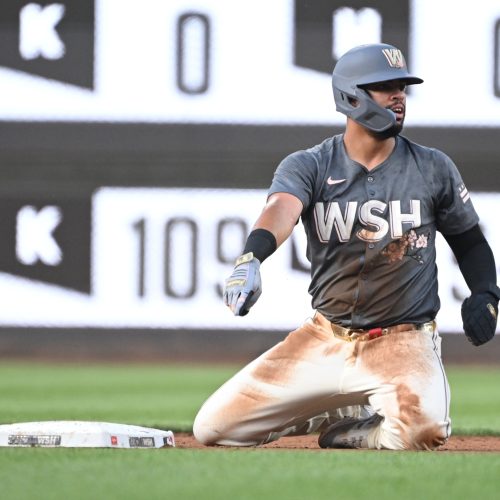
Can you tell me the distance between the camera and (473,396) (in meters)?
8.63

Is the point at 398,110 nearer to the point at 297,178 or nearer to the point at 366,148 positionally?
the point at 366,148

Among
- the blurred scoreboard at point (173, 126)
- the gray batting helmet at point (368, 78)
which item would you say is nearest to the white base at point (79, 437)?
the gray batting helmet at point (368, 78)

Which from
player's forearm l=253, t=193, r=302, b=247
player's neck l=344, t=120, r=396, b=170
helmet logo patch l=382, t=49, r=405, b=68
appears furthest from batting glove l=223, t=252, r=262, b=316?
helmet logo patch l=382, t=49, r=405, b=68

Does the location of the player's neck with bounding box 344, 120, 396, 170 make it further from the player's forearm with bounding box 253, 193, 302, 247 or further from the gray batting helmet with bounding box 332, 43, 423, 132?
the player's forearm with bounding box 253, 193, 302, 247

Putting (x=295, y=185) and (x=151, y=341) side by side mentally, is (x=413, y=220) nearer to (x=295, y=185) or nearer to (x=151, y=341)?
(x=295, y=185)

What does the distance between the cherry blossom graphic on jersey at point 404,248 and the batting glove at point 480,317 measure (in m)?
0.28

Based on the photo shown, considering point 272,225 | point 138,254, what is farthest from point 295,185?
point 138,254

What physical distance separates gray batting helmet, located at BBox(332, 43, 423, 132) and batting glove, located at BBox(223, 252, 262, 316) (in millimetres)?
869

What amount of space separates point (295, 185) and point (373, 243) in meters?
0.39

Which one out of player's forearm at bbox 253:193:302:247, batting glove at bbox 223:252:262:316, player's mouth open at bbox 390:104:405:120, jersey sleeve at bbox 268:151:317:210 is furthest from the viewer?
player's mouth open at bbox 390:104:405:120

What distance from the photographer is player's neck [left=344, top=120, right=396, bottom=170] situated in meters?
5.33

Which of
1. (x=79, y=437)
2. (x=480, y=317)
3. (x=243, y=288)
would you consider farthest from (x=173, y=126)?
(x=243, y=288)

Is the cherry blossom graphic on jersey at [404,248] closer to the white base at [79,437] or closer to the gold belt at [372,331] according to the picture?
the gold belt at [372,331]

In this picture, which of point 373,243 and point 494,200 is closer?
point 373,243
